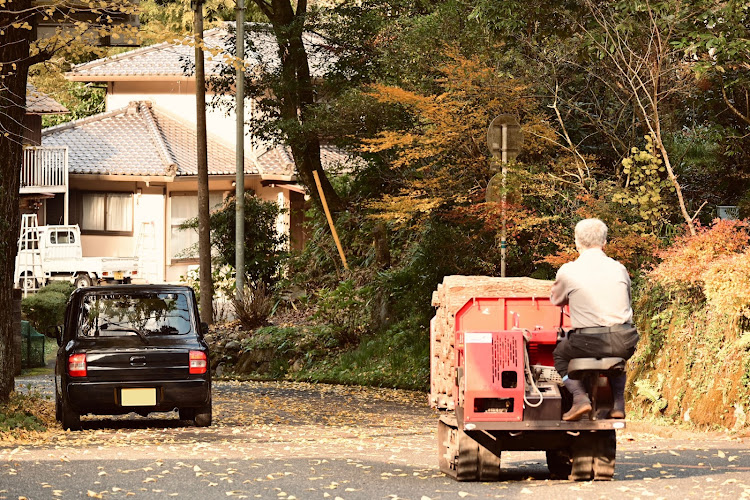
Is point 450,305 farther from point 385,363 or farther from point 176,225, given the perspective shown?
point 176,225

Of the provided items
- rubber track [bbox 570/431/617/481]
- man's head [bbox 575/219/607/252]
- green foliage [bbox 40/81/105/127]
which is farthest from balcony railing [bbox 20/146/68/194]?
man's head [bbox 575/219/607/252]

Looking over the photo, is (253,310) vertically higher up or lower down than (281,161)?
lower down

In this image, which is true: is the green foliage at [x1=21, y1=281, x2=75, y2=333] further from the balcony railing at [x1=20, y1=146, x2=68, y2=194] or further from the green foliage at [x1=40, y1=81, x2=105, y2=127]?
the green foliage at [x1=40, y1=81, x2=105, y2=127]

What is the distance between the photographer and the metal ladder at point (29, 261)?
123ft

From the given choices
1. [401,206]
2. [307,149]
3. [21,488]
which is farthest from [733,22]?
[307,149]

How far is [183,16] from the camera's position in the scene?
4403 centimetres

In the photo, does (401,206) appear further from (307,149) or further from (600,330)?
(600,330)

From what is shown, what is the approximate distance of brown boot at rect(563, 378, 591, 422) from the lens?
29.6 feet

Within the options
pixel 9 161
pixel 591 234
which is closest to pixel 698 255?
pixel 591 234

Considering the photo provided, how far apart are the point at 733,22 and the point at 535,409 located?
902 cm

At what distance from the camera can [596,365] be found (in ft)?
29.2

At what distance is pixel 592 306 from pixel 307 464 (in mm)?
3149

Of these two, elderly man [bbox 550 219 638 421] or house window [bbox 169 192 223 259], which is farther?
house window [bbox 169 192 223 259]

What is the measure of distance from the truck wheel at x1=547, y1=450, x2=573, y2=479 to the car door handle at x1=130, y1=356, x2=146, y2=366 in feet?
18.0
